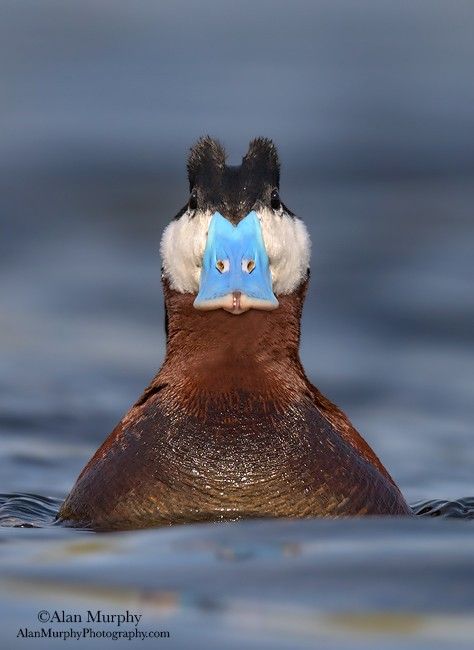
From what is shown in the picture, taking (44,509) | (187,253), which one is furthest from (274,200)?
(44,509)

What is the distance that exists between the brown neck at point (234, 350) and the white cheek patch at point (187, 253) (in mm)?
65

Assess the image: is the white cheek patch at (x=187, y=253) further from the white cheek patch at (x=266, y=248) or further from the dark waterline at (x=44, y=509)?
the dark waterline at (x=44, y=509)

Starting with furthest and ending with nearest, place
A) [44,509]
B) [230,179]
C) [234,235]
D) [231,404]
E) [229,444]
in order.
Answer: [44,509] < [230,179] < [234,235] < [231,404] < [229,444]

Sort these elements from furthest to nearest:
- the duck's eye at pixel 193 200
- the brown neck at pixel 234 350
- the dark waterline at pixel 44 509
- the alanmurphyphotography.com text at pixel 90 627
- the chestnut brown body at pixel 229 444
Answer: the dark waterline at pixel 44 509
the duck's eye at pixel 193 200
the brown neck at pixel 234 350
the chestnut brown body at pixel 229 444
the alanmurphyphotography.com text at pixel 90 627

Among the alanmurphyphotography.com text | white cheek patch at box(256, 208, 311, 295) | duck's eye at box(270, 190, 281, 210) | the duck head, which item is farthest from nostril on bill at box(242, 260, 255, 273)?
the alanmurphyphotography.com text

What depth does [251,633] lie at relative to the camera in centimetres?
606

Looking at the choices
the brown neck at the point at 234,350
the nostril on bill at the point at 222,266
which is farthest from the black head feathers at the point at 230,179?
the brown neck at the point at 234,350

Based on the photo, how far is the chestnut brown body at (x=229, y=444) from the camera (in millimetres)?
7941

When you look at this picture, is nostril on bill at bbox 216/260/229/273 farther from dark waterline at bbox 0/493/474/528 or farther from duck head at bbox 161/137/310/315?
dark waterline at bbox 0/493/474/528

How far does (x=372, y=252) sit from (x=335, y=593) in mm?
8037

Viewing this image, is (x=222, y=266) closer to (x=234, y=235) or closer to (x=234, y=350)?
(x=234, y=235)

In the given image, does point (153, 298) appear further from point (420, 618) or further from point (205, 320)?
point (420, 618)

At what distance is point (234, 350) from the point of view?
844 centimetres

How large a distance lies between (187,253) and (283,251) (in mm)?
446
